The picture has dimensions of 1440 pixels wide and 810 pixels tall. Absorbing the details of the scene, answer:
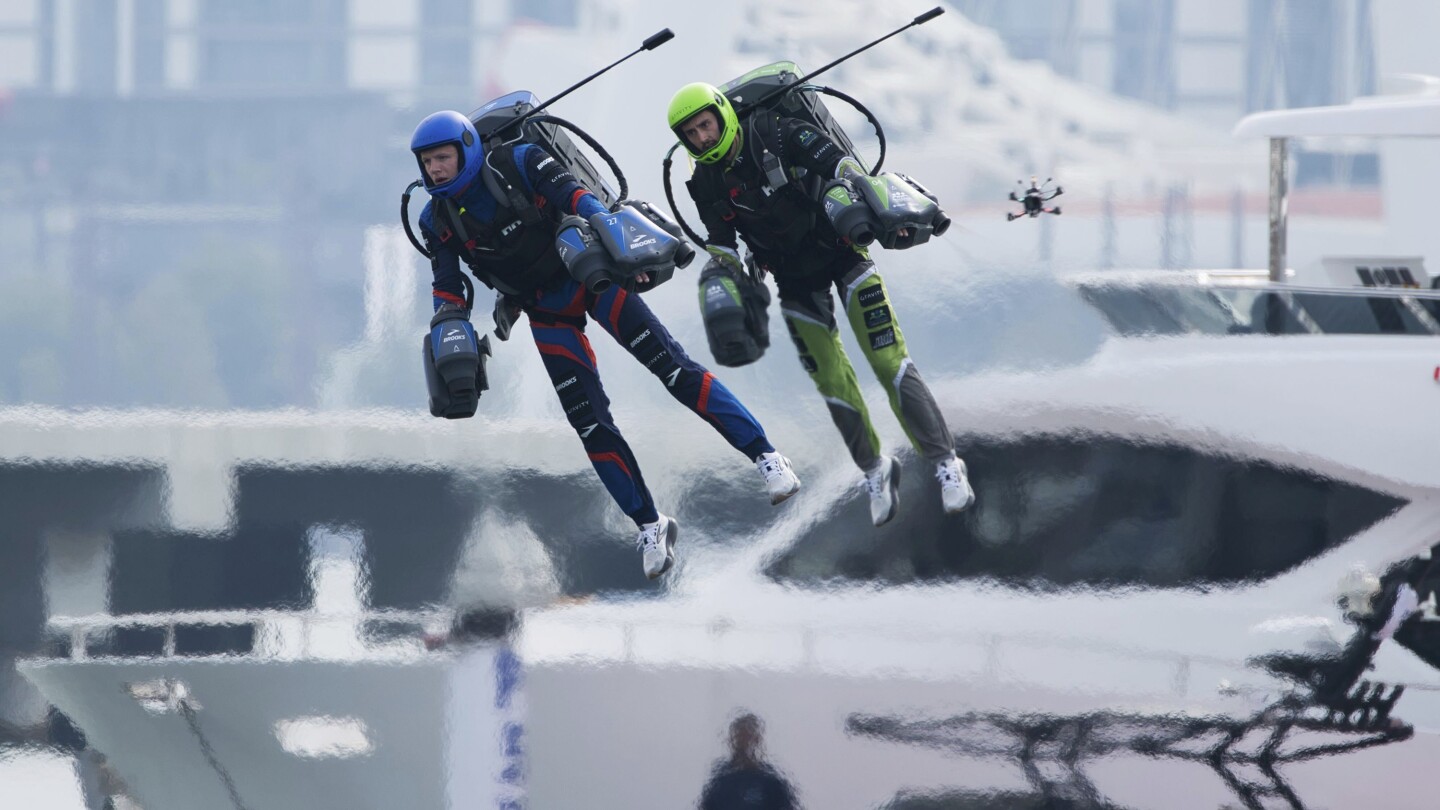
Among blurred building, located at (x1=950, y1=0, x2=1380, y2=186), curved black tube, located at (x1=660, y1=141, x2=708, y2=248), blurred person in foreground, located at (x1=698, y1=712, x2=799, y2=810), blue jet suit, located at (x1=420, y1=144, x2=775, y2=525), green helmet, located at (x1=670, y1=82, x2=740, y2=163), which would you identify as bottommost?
blurred person in foreground, located at (x1=698, y1=712, x2=799, y2=810)

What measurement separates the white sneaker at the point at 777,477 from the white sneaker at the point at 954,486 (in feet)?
3.80

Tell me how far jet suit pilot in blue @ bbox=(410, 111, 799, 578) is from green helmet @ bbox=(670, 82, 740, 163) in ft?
2.26

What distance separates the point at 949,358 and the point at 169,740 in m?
8.19

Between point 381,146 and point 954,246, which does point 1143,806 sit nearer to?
point 954,246

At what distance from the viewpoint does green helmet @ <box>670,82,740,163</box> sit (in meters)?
8.27

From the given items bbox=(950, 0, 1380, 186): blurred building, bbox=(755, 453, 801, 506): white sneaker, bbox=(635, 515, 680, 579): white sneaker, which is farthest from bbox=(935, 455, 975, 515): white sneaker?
bbox=(950, 0, 1380, 186): blurred building

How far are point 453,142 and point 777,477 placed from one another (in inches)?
105

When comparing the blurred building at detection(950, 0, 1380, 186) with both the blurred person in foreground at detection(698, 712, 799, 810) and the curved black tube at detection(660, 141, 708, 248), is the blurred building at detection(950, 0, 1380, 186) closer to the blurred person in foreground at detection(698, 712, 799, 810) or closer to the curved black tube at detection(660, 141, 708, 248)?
the curved black tube at detection(660, 141, 708, 248)

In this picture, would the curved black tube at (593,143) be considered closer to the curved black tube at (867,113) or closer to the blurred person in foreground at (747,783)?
the curved black tube at (867,113)

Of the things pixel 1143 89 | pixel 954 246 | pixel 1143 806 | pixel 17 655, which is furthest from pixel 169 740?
pixel 1143 89

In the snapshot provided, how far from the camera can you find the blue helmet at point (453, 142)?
8.07m

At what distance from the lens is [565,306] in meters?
8.83

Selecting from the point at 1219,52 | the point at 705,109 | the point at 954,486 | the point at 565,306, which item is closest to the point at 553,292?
the point at 565,306

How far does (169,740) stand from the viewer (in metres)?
10.1
